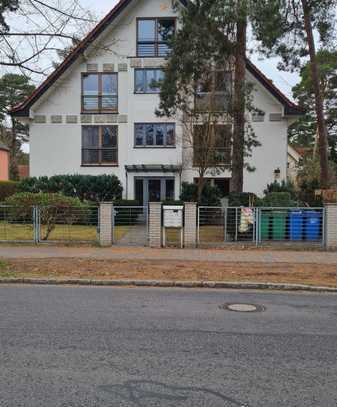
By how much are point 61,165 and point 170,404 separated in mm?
24749

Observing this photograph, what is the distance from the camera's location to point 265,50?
66.3ft

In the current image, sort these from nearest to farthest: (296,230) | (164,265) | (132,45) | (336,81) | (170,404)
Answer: (170,404) < (164,265) < (296,230) < (132,45) < (336,81)

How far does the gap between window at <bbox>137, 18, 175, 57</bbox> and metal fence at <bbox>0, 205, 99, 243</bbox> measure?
13298mm

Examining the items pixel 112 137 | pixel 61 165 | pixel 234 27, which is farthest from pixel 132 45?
pixel 234 27

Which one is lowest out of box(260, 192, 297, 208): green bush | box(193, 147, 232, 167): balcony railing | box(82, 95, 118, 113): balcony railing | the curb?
the curb

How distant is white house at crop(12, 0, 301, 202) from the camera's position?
26.6 metres

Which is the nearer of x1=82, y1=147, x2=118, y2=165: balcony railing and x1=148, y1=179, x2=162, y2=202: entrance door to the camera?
x1=148, y1=179, x2=162, y2=202: entrance door

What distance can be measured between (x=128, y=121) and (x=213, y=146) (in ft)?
23.1

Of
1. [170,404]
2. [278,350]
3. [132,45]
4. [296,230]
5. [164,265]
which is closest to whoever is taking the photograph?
[170,404]

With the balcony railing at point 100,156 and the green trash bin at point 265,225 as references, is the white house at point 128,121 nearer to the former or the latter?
the balcony railing at point 100,156

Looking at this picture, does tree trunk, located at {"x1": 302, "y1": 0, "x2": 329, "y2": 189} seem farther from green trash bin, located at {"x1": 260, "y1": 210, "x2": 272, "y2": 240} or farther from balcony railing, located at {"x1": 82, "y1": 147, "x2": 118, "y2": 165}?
balcony railing, located at {"x1": 82, "y1": 147, "x2": 118, "y2": 165}

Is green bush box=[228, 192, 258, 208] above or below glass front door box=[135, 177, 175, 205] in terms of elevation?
below

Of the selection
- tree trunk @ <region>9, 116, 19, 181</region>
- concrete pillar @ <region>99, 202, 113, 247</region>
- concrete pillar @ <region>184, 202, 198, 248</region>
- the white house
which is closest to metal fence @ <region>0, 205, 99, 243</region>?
concrete pillar @ <region>99, 202, 113, 247</region>

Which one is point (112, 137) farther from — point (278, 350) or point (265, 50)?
point (278, 350)
